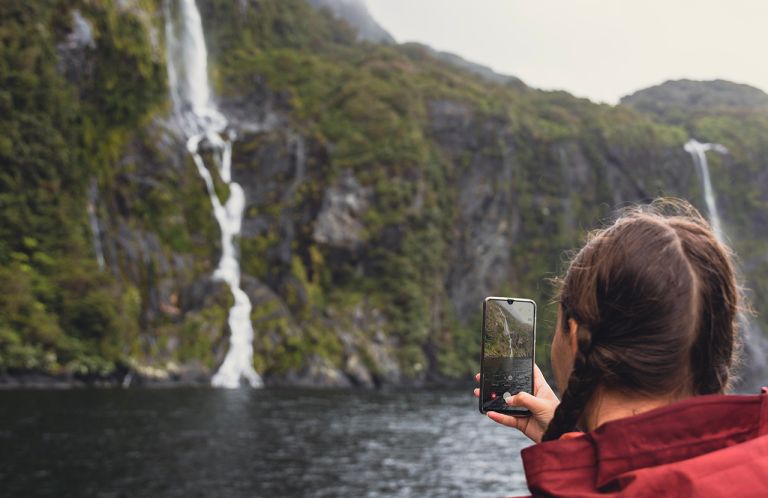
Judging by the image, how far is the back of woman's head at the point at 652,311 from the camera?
1.45m

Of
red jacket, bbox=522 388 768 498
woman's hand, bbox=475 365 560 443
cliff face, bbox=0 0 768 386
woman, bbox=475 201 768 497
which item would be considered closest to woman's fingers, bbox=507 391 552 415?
woman's hand, bbox=475 365 560 443

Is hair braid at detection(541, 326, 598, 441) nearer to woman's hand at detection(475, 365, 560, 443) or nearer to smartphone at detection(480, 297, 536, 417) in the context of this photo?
woman's hand at detection(475, 365, 560, 443)

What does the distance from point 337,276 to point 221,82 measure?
23688 millimetres

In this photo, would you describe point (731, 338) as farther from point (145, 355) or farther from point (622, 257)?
point (145, 355)

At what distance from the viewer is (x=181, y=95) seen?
6762 cm

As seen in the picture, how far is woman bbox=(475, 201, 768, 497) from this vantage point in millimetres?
1300

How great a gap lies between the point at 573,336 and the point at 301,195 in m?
68.0

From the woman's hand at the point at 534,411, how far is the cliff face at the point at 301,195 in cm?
2290

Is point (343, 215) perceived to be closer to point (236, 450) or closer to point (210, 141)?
point (210, 141)

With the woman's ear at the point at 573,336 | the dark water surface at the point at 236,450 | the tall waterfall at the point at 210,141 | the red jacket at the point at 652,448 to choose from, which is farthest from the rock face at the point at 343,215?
the red jacket at the point at 652,448

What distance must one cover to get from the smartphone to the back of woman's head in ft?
1.54

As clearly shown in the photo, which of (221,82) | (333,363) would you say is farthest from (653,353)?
(221,82)

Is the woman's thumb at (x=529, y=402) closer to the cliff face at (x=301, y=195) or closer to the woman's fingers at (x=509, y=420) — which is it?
the woman's fingers at (x=509, y=420)

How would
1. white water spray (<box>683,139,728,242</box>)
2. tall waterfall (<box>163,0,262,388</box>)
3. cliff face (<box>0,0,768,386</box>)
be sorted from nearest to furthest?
cliff face (<box>0,0,768,386</box>) < tall waterfall (<box>163,0,262,388</box>) < white water spray (<box>683,139,728,242</box>)
